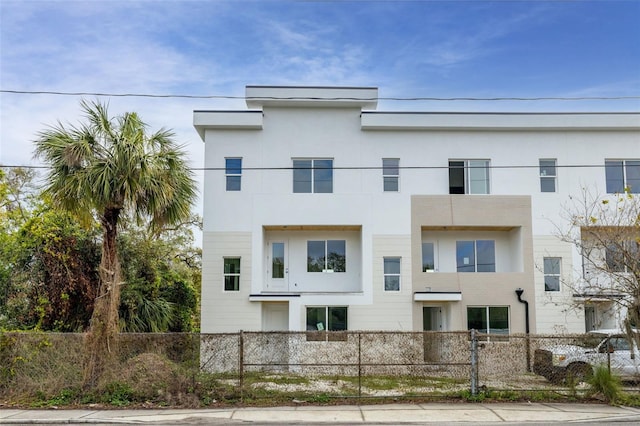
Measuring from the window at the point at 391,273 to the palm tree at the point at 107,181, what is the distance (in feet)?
31.6

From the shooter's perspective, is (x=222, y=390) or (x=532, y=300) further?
(x=532, y=300)

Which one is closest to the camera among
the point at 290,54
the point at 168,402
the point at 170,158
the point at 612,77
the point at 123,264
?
the point at 168,402

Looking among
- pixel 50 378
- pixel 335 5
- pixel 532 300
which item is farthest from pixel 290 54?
pixel 532 300

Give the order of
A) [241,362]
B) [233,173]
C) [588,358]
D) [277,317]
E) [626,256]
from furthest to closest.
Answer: [277,317]
[233,173]
[588,358]
[626,256]
[241,362]

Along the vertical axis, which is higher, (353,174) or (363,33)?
(363,33)

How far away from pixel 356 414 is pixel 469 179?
41.1 feet

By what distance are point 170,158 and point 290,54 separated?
4519 millimetres

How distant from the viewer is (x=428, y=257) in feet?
78.5

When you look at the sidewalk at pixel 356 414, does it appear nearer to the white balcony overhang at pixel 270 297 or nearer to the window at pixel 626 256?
the window at pixel 626 256

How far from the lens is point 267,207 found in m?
22.8

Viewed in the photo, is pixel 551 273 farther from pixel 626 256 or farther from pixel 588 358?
pixel 626 256

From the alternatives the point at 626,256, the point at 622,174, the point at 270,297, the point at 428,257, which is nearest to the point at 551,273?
the point at 428,257

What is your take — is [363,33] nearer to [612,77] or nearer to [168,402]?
[612,77]

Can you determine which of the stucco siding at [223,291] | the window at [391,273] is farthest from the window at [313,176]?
the window at [391,273]
